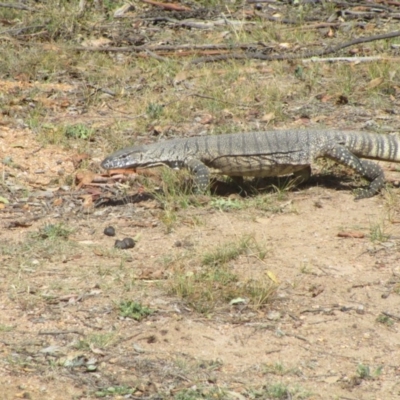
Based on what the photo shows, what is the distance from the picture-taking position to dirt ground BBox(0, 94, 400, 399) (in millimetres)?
4898

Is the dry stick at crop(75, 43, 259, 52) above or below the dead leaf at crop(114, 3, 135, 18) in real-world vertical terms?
below

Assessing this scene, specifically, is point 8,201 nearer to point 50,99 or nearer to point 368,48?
point 50,99

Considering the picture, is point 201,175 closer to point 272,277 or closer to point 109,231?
point 109,231

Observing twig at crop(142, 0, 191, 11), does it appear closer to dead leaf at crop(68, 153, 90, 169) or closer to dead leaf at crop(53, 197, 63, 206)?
dead leaf at crop(68, 153, 90, 169)

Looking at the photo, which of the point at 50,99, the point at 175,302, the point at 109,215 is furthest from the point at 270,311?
the point at 50,99

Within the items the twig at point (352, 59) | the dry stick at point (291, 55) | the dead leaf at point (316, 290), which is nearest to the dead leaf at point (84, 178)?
the dead leaf at point (316, 290)

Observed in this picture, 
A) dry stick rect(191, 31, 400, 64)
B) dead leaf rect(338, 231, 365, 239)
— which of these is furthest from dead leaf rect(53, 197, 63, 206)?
dry stick rect(191, 31, 400, 64)

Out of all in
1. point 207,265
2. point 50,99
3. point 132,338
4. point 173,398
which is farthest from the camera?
point 50,99

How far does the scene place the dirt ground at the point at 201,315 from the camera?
16.1ft

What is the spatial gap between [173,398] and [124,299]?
1.23 meters

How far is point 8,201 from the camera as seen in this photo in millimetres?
7770

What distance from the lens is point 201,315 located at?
561 centimetres

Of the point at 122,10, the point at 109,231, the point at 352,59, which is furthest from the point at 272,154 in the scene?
the point at 122,10

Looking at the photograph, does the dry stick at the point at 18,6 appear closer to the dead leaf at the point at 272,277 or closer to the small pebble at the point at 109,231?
the small pebble at the point at 109,231
